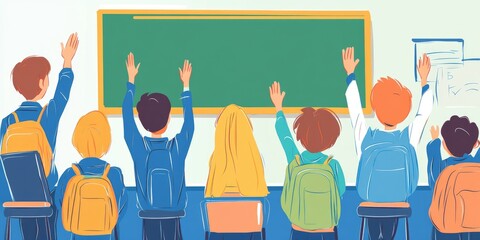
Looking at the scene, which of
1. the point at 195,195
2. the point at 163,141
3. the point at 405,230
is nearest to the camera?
the point at 163,141

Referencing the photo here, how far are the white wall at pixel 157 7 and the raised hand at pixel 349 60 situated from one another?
0.61 feet

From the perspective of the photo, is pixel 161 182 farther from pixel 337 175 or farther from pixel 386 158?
pixel 386 158

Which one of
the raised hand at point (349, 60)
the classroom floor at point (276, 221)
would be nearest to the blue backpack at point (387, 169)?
the raised hand at point (349, 60)

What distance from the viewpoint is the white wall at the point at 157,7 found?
15.4 feet

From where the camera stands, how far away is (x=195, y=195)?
4.50 meters

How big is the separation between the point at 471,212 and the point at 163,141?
1776 mm

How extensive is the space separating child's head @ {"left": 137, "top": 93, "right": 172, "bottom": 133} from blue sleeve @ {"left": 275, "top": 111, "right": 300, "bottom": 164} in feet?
2.15

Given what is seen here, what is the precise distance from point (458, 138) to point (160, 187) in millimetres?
1726

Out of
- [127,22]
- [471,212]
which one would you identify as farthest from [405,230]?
[127,22]

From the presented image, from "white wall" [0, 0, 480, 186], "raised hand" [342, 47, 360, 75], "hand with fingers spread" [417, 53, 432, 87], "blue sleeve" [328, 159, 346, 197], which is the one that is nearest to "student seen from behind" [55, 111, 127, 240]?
"white wall" [0, 0, 480, 186]

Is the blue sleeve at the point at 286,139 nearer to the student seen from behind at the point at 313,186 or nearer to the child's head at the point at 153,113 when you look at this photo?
the student seen from behind at the point at 313,186

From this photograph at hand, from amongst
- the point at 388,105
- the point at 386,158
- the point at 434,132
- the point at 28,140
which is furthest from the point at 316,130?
the point at 28,140

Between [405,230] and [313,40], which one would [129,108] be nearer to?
[313,40]

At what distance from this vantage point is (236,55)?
475 cm
